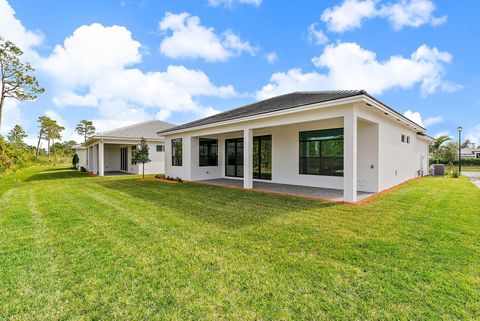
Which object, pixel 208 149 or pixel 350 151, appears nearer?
pixel 350 151

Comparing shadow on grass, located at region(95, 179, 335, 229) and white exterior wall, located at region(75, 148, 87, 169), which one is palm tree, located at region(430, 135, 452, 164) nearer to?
shadow on grass, located at region(95, 179, 335, 229)

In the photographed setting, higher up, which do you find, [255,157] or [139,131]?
[139,131]

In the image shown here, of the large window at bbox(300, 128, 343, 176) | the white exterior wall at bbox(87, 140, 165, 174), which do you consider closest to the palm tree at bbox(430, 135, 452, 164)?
the large window at bbox(300, 128, 343, 176)

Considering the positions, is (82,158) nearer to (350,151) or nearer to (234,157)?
(234,157)

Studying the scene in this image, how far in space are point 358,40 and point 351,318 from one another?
1424 cm

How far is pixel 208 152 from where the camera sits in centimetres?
1442

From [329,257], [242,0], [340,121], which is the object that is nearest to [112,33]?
[242,0]

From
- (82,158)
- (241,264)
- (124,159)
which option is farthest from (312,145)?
(82,158)

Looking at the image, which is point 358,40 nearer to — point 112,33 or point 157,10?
point 157,10

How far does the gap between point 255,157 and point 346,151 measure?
6.48 metres

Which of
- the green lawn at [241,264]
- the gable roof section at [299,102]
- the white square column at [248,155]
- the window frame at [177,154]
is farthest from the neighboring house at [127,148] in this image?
the green lawn at [241,264]

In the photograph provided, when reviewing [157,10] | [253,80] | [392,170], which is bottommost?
[392,170]

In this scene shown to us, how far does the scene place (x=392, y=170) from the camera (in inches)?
396

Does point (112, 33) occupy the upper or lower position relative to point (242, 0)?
lower
